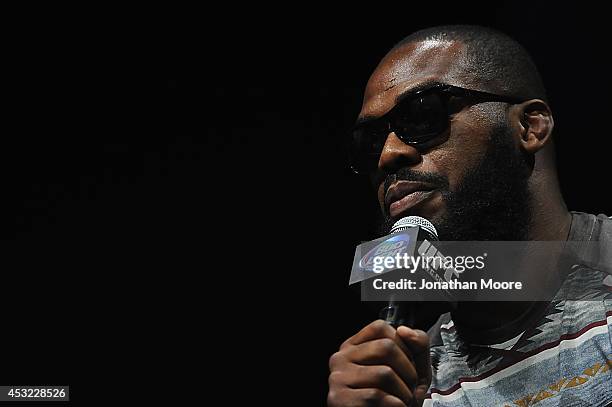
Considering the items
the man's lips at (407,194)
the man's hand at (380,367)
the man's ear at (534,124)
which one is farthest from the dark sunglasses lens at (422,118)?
the man's hand at (380,367)

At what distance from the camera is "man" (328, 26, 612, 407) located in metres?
1.55

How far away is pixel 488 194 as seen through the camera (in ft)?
5.59

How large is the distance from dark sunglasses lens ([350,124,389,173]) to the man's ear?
12.6 inches

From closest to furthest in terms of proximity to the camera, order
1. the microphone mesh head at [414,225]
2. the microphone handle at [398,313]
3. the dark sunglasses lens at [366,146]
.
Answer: the microphone handle at [398,313] < the microphone mesh head at [414,225] < the dark sunglasses lens at [366,146]

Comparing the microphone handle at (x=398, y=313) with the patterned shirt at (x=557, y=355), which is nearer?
the microphone handle at (x=398, y=313)

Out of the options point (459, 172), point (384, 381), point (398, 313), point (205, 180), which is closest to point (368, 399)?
point (384, 381)

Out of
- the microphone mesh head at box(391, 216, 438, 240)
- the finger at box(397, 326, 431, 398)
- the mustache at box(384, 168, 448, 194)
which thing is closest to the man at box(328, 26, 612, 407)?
the mustache at box(384, 168, 448, 194)

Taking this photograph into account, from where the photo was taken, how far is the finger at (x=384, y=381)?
3.82 ft

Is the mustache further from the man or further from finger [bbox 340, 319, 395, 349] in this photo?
finger [bbox 340, 319, 395, 349]

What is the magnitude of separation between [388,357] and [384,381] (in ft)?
0.12

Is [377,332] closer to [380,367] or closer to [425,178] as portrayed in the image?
[380,367]

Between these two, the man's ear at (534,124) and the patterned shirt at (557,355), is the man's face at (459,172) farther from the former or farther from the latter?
the patterned shirt at (557,355)

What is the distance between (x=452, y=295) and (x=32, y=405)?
3.86 ft

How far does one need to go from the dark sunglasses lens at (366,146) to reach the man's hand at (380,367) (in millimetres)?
696
